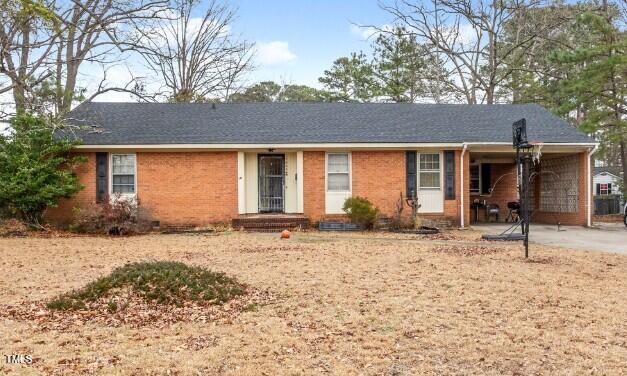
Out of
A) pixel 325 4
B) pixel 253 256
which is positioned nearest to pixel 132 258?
pixel 253 256

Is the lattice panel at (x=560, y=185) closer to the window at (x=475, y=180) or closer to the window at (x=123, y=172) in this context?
the window at (x=475, y=180)

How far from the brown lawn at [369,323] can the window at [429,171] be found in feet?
21.9

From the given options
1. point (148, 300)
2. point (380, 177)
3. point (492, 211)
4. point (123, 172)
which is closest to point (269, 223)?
point (380, 177)

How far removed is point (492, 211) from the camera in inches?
741

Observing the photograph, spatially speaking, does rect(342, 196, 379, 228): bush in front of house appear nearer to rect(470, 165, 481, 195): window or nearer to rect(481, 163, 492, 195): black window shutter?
rect(470, 165, 481, 195): window

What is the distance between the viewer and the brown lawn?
409cm

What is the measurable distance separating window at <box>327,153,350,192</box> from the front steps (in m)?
1.51

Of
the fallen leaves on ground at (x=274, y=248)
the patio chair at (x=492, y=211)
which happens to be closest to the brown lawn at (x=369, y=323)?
the fallen leaves on ground at (x=274, y=248)

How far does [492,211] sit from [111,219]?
13377mm

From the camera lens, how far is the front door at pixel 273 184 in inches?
666

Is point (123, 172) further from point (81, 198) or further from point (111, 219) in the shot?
point (111, 219)

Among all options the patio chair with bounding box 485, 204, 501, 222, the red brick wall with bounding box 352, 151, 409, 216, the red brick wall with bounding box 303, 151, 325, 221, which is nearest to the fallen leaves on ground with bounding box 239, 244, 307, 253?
the red brick wall with bounding box 303, 151, 325, 221

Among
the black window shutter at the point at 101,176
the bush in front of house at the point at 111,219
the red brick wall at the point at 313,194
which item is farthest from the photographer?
the red brick wall at the point at 313,194

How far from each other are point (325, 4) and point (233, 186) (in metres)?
10.3
